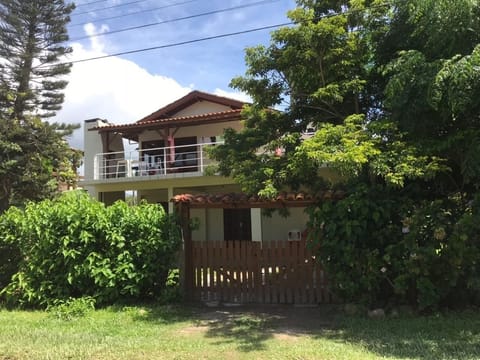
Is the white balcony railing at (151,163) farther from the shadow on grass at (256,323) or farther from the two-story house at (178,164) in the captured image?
the shadow on grass at (256,323)

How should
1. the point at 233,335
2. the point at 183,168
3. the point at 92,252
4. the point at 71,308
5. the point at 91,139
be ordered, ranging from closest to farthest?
the point at 233,335 → the point at 71,308 → the point at 92,252 → the point at 183,168 → the point at 91,139

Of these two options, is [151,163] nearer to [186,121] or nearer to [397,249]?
[186,121]

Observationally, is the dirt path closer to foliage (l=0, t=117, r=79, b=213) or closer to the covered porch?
the covered porch

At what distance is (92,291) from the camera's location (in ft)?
28.9

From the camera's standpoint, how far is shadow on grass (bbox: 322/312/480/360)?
5.60m

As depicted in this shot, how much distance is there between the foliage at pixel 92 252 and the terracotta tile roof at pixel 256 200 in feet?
2.06

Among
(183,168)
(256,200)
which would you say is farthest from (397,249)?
(183,168)

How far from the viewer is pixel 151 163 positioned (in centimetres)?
1989

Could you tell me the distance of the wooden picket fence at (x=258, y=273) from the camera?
8.84 m

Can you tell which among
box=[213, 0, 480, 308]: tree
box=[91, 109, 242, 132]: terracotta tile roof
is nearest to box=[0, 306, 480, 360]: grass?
box=[213, 0, 480, 308]: tree

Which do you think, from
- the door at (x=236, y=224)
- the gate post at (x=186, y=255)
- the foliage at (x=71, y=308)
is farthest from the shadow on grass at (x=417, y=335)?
the door at (x=236, y=224)

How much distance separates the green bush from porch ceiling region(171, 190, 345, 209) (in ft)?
0.90

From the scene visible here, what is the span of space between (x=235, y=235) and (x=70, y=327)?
1323 centimetres

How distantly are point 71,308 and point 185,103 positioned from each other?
1433cm
